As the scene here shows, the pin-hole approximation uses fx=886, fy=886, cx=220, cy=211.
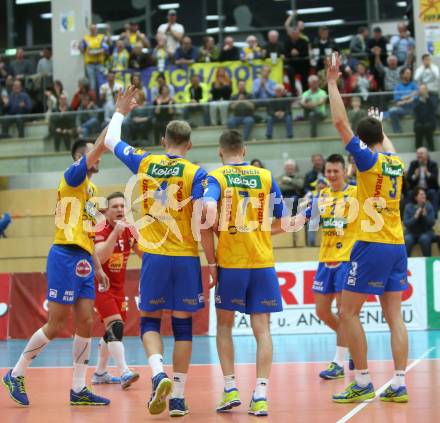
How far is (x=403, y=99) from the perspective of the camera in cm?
1917

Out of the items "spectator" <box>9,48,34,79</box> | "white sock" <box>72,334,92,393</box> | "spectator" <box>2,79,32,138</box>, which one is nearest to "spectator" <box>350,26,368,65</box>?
"spectator" <box>2,79,32,138</box>

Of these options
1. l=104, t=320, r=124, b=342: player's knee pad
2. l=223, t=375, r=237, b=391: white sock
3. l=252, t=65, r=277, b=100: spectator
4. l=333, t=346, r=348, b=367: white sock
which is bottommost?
l=333, t=346, r=348, b=367: white sock

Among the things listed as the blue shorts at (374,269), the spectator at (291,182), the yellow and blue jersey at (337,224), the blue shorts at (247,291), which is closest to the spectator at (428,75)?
the spectator at (291,182)

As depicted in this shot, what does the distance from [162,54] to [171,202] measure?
1579 cm

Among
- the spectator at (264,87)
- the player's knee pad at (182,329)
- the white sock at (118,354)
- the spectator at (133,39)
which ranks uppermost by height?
the spectator at (133,39)

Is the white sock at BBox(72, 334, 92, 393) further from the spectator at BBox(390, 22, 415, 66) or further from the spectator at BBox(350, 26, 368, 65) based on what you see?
the spectator at BBox(350, 26, 368, 65)

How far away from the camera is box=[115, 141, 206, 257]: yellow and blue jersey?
7.83 metres

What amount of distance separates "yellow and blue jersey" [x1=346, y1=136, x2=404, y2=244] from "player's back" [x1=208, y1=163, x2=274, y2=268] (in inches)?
36.8

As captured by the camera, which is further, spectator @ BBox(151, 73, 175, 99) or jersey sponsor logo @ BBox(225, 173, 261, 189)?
spectator @ BBox(151, 73, 175, 99)

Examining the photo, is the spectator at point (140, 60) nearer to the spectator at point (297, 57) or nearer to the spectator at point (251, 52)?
the spectator at point (251, 52)

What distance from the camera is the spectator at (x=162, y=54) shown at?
906 inches

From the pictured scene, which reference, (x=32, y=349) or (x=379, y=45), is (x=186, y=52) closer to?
(x=379, y=45)

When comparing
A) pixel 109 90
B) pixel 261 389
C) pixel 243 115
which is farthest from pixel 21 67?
pixel 261 389

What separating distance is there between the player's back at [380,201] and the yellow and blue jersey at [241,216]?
921 mm
